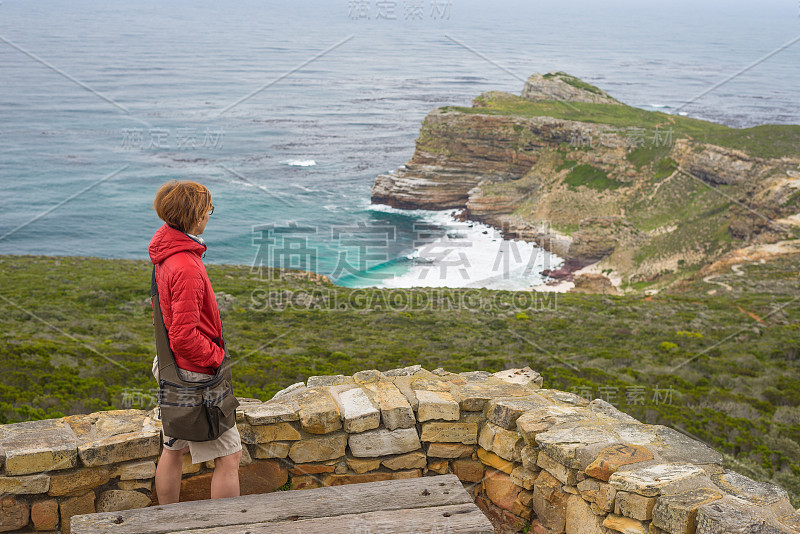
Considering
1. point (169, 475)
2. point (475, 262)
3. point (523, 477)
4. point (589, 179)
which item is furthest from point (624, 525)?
point (589, 179)

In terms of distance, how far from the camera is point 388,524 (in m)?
3.32

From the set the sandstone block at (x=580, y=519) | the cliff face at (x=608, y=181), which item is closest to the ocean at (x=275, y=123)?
the cliff face at (x=608, y=181)

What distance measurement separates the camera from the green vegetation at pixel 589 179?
54.3 m

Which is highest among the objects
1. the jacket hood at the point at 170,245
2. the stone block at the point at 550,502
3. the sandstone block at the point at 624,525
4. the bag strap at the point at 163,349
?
the jacket hood at the point at 170,245

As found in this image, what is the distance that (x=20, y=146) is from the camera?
3137 inches

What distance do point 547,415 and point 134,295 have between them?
2094 centimetres

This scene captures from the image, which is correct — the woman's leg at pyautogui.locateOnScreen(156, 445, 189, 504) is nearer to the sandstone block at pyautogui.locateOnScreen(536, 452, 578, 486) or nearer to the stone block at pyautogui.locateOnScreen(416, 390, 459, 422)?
the stone block at pyautogui.locateOnScreen(416, 390, 459, 422)

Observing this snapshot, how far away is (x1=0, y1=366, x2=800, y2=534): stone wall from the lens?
3621 mm

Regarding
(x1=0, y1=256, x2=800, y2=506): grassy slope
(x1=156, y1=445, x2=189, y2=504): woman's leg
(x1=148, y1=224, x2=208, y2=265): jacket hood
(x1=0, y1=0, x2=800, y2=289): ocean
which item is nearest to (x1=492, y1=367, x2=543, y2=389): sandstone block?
(x1=0, y1=256, x2=800, y2=506): grassy slope

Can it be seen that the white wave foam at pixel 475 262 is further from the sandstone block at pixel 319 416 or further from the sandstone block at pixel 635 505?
the sandstone block at pixel 635 505

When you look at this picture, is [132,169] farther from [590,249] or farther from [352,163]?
[590,249]

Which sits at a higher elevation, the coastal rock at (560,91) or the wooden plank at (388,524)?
the coastal rock at (560,91)

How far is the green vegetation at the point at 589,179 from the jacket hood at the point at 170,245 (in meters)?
54.5

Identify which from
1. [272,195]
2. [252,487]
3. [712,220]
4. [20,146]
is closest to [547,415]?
[252,487]
